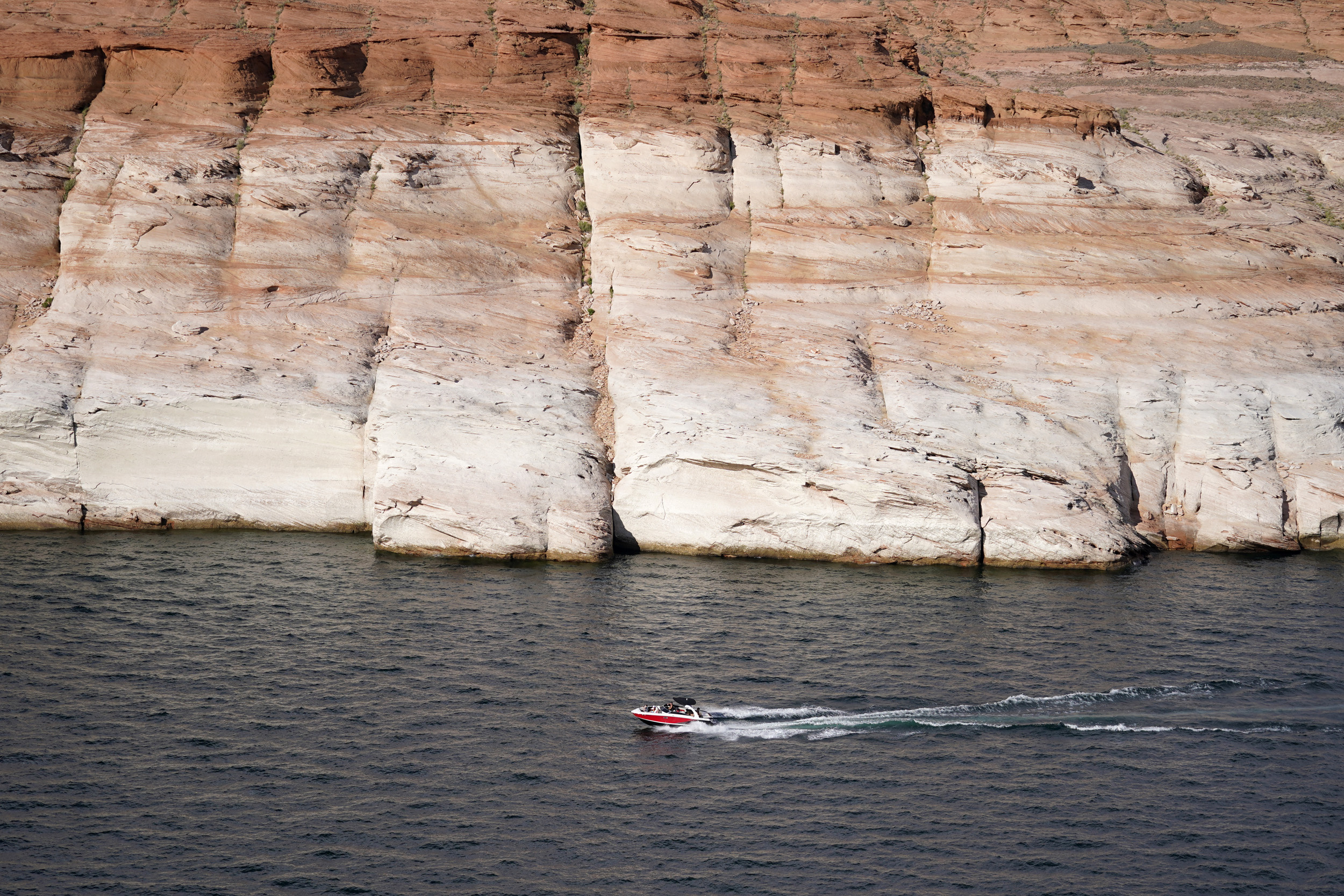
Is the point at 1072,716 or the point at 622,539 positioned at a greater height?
the point at 622,539

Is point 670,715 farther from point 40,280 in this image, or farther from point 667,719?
point 40,280

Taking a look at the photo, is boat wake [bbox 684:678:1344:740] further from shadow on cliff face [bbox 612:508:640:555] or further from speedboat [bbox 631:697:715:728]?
shadow on cliff face [bbox 612:508:640:555]

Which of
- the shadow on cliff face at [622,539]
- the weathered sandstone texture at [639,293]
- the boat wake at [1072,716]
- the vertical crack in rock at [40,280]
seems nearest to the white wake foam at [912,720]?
the boat wake at [1072,716]

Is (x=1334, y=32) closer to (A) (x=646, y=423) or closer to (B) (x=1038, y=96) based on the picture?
(B) (x=1038, y=96)

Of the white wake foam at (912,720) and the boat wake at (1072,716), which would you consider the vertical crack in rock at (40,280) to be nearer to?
the white wake foam at (912,720)

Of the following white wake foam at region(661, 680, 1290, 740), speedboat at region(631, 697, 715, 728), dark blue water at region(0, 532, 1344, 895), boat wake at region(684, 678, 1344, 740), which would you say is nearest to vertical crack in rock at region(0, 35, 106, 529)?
dark blue water at region(0, 532, 1344, 895)

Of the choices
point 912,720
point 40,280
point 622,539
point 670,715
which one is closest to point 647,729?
point 670,715
